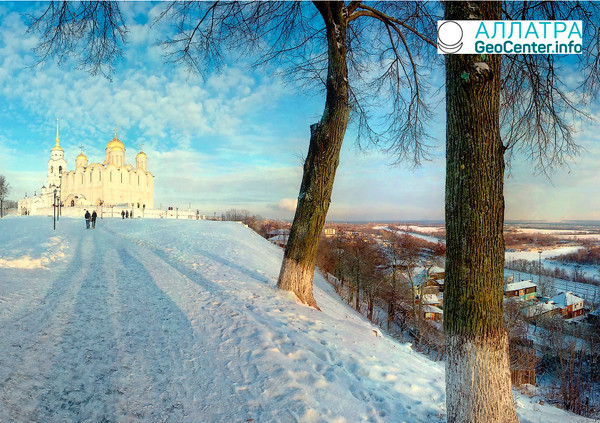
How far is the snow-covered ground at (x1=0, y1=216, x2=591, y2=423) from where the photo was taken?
2.91m

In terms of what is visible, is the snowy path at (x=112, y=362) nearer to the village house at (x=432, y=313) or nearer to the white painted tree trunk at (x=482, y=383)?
the white painted tree trunk at (x=482, y=383)

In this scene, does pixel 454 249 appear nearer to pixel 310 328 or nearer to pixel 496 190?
pixel 496 190

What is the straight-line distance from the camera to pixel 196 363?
145 inches

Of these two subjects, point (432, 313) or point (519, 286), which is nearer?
point (432, 313)

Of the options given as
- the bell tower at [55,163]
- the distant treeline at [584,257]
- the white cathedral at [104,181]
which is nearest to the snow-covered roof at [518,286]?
the distant treeline at [584,257]

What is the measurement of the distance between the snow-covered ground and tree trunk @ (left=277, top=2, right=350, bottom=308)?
1.18 meters

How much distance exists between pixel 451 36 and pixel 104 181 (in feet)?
Result: 227

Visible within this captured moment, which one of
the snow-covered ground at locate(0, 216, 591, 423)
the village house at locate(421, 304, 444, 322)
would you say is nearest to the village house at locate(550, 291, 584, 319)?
the village house at locate(421, 304, 444, 322)

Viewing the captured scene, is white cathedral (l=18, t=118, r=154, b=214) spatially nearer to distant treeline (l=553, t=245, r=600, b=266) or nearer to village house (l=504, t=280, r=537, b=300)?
village house (l=504, t=280, r=537, b=300)

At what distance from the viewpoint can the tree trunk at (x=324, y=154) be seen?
6281mm

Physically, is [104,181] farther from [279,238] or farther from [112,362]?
[112,362]

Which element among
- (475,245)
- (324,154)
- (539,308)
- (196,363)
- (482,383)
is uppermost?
(324,154)

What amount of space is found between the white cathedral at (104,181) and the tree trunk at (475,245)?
64.5 metres

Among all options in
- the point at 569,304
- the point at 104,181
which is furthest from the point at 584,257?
the point at 104,181
